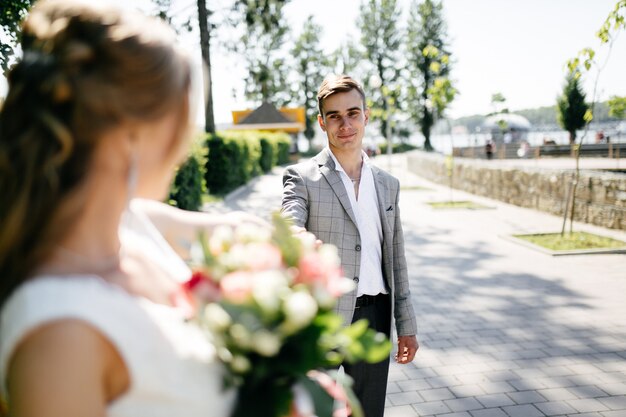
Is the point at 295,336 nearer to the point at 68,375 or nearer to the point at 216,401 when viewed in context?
the point at 216,401

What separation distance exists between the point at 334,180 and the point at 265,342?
205cm

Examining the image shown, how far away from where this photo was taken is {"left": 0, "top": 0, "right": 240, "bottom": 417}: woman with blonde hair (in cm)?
92

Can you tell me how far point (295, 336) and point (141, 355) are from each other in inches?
12.2

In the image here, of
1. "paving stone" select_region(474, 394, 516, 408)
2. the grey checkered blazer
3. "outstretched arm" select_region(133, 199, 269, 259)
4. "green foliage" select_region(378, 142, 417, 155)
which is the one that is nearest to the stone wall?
"paving stone" select_region(474, 394, 516, 408)

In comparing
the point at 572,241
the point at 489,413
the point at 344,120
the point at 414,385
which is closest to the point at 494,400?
the point at 489,413

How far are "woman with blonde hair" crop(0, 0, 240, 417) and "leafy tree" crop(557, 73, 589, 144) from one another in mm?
58034

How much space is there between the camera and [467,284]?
24.2 ft

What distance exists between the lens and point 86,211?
106cm

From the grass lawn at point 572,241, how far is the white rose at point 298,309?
8.96m

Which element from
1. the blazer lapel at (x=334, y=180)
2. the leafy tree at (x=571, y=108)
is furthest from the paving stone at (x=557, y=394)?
the leafy tree at (x=571, y=108)

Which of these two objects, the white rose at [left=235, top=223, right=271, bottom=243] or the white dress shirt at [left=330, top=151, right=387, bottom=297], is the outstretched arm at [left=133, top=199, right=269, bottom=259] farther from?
the white dress shirt at [left=330, top=151, right=387, bottom=297]

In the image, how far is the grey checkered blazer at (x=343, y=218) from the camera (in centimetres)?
284

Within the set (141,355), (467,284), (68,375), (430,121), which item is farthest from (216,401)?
(430,121)

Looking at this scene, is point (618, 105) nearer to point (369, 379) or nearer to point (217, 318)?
point (369, 379)
